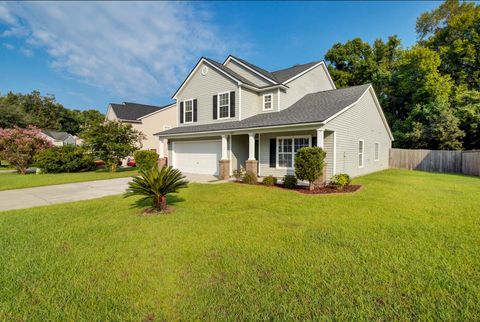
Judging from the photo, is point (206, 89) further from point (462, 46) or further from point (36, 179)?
point (462, 46)

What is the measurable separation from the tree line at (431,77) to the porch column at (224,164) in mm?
15700

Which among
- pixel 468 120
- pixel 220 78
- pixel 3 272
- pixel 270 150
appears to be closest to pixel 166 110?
pixel 220 78

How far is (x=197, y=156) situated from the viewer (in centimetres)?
1675

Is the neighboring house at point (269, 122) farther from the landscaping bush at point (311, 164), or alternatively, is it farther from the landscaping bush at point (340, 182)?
the landscaping bush at point (340, 182)

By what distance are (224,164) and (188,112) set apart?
656cm

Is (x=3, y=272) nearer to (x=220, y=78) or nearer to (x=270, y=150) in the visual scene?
(x=270, y=150)

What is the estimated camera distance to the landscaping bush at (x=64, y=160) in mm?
16672

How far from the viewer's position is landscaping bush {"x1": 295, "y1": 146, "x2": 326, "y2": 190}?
30.1 feet

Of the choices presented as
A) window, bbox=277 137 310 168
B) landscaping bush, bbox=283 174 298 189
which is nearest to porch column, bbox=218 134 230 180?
window, bbox=277 137 310 168

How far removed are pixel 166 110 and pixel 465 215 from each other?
95.1 feet

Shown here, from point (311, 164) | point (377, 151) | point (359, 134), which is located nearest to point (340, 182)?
point (311, 164)

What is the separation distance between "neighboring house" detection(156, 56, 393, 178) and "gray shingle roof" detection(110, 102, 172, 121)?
12227 millimetres

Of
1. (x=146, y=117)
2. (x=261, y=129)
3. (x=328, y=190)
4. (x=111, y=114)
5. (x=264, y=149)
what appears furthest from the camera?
(x=111, y=114)

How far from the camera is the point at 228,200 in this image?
7.80m
